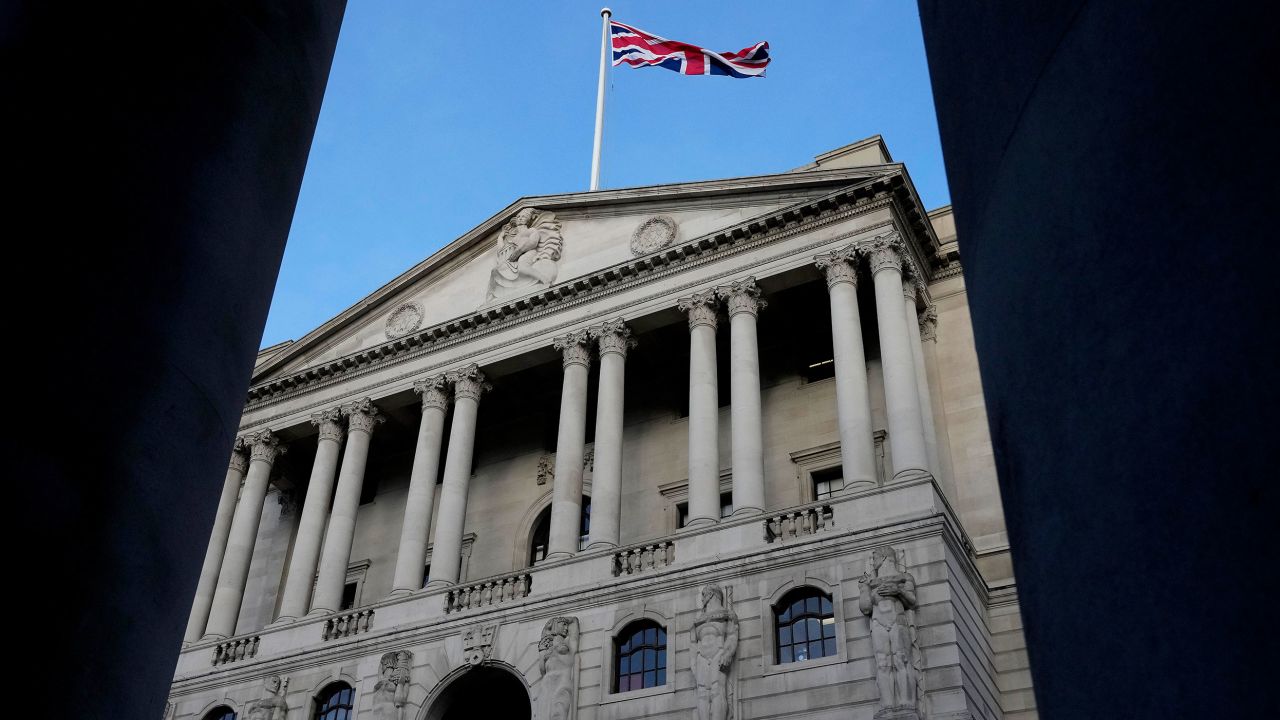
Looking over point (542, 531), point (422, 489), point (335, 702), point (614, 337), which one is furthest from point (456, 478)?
point (335, 702)

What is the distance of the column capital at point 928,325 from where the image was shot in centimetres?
3478

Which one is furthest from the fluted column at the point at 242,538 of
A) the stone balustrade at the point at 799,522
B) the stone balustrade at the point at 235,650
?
the stone balustrade at the point at 799,522

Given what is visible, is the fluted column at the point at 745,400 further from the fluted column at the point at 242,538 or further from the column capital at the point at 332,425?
the fluted column at the point at 242,538

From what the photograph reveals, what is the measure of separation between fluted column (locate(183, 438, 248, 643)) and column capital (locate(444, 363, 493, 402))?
7.36 meters

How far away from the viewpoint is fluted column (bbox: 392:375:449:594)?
34.1 metres

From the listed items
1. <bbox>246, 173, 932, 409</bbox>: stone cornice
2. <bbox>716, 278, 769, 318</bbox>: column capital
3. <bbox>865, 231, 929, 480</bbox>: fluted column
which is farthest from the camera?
<bbox>716, 278, 769, 318</bbox>: column capital

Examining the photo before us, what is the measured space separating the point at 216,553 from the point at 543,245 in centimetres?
1516

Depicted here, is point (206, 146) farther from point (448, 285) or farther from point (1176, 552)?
point (448, 285)

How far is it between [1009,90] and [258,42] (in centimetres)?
314

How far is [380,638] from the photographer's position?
32344 mm

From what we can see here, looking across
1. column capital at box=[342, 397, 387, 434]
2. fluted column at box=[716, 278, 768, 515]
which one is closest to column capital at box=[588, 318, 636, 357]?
fluted column at box=[716, 278, 768, 515]

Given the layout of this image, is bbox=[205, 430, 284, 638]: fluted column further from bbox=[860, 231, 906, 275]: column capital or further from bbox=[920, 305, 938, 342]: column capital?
bbox=[920, 305, 938, 342]: column capital

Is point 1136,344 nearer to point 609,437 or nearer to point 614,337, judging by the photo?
point 609,437

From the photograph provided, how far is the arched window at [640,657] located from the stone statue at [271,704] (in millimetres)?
Result: 10589
